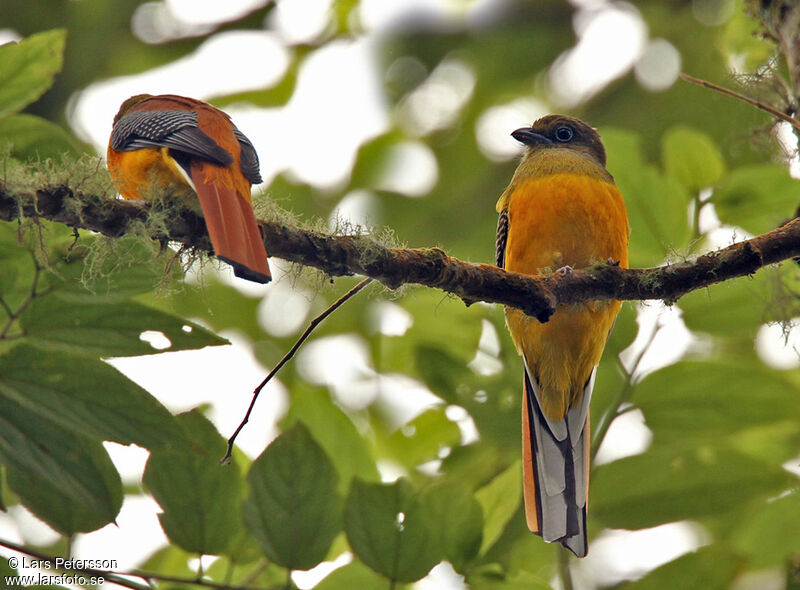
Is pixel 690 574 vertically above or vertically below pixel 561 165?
below

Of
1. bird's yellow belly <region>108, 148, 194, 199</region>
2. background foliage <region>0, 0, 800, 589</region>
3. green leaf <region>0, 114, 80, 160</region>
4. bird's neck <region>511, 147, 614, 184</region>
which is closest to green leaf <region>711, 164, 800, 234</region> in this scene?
background foliage <region>0, 0, 800, 589</region>

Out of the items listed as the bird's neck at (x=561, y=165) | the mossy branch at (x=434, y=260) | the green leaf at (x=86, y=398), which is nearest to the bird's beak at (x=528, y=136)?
the bird's neck at (x=561, y=165)

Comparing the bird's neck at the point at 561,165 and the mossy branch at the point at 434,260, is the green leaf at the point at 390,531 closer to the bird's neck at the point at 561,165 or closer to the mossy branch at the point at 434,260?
the mossy branch at the point at 434,260

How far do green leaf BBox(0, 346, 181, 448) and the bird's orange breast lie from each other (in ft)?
5.01

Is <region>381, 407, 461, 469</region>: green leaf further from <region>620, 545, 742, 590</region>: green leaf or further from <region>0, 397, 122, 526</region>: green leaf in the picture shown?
<region>0, 397, 122, 526</region>: green leaf

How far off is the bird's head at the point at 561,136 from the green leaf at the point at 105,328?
2.27 m

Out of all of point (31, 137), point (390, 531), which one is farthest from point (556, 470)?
point (31, 137)

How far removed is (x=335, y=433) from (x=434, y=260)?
→ 0.87m

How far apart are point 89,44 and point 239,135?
2736 millimetres

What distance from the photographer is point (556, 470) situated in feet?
10.6

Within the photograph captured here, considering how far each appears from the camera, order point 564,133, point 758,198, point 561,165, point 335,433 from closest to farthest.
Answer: point 335,433, point 758,198, point 561,165, point 564,133

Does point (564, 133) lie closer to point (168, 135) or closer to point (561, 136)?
point (561, 136)

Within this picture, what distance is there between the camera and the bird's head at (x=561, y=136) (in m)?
3.99

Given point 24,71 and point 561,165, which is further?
point 561,165
